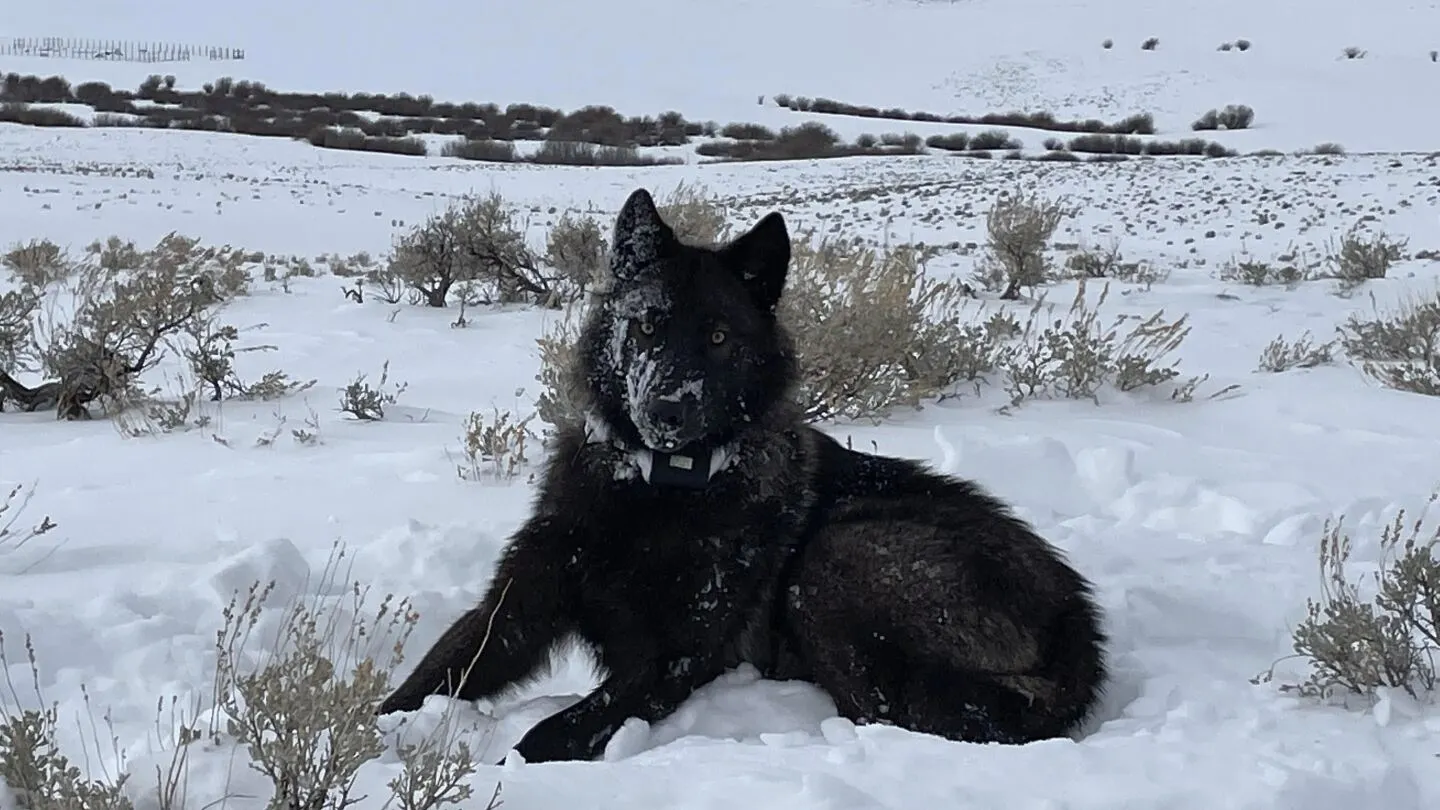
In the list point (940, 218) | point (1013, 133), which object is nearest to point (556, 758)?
point (940, 218)

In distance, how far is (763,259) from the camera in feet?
13.2

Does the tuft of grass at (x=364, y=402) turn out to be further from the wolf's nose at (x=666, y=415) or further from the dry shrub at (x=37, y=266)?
the dry shrub at (x=37, y=266)

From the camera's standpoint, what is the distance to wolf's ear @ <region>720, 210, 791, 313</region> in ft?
13.0

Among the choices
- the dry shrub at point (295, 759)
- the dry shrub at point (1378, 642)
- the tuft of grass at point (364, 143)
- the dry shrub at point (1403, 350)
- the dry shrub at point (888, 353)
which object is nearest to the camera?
the dry shrub at point (295, 759)

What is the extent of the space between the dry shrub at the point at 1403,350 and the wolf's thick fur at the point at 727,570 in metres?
4.20

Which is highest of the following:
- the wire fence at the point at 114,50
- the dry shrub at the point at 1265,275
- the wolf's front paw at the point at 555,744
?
the wire fence at the point at 114,50

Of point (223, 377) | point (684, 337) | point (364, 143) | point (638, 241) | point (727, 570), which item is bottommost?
point (223, 377)

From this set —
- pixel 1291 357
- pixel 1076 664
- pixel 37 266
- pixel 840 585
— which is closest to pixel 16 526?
pixel 840 585

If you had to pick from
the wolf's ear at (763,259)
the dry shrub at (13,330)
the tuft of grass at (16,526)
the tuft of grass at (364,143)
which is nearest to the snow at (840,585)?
the tuft of grass at (16,526)

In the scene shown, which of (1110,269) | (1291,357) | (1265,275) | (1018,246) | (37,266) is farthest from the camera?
(1110,269)

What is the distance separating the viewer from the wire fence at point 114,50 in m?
56.5

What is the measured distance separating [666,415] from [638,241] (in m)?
0.70

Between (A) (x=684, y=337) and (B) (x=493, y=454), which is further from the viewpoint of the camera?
(B) (x=493, y=454)

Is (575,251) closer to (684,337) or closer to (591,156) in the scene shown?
(684,337)
